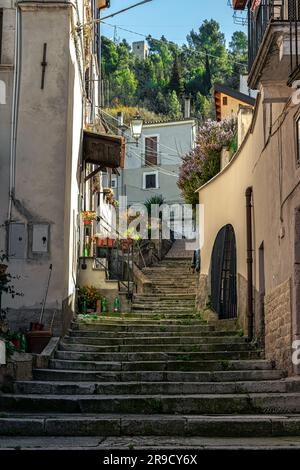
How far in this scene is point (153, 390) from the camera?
9.16 metres

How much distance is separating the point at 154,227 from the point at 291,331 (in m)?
21.0

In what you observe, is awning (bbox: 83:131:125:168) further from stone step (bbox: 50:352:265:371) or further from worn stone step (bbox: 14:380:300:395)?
worn stone step (bbox: 14:380:300:395)

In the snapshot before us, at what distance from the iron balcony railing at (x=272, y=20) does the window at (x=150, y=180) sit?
95.1ft

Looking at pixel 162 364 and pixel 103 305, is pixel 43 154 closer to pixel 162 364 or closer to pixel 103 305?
pixel 162 364

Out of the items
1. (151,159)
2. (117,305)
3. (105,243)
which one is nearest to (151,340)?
(117,305)

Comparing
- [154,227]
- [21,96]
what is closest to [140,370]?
[21,96]

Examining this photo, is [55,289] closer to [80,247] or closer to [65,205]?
[65,205]

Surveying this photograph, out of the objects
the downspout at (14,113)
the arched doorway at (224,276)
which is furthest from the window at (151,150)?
the downspout at (14,113)

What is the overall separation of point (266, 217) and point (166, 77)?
75.4 metres

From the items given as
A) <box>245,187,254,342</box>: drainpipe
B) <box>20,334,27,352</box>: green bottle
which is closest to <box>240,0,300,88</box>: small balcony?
<box>245,187,254,342</box>: drainpipe

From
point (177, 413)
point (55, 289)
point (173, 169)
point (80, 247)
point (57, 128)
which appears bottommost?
point (177, 413)

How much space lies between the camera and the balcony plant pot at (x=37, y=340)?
1126cm

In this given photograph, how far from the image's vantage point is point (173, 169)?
1615 inches

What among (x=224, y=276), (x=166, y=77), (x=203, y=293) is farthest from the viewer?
(x=166, y=77)
